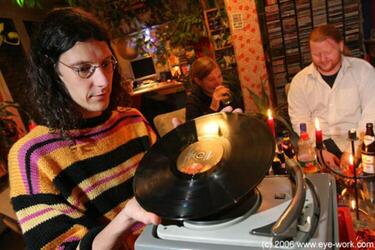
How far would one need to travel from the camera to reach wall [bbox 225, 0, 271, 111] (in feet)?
7.98

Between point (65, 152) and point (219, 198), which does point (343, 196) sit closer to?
point (219, 198)

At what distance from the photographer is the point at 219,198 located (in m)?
0.44

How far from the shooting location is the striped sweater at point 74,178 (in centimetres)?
61

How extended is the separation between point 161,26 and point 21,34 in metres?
1.92

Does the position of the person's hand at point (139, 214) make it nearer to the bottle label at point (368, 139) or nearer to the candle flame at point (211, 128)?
the candle flame at point (211, 128)

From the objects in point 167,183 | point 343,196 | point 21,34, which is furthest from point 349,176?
point 21,34

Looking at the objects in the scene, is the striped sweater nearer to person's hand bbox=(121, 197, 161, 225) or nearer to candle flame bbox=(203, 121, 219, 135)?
person's hand bbox=(121, 197, 161, 225)

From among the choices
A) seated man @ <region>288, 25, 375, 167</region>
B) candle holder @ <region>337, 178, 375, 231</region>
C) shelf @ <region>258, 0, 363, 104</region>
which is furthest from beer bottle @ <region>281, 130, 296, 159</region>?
shelf @ <region>258, 0, 363, 104</region>

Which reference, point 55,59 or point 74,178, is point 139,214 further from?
point 55,59

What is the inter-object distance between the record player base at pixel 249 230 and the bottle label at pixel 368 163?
547mm

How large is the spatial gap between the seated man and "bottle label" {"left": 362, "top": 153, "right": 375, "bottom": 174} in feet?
1.94

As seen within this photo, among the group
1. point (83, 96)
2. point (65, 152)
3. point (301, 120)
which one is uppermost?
point (83, 96)

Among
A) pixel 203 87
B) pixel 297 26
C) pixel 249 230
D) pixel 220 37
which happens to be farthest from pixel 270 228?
pixel 220 37

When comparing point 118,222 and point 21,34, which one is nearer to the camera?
point 118,222
